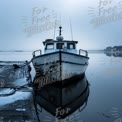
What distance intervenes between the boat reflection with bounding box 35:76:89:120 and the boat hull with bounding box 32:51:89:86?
66 cm

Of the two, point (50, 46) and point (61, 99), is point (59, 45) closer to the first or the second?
point (50, 46)

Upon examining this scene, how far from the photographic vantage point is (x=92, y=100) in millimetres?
14438

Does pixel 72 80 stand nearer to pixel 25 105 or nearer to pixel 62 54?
pixel 62 54

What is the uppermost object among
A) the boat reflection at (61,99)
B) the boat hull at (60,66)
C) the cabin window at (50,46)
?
the cabin window at (50,46)

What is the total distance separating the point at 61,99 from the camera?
14102mm

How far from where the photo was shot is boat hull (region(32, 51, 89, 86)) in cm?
1747

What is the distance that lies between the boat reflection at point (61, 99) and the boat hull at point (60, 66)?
2.16 ft

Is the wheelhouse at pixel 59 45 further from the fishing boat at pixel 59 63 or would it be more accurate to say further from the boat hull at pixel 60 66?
the boat hull at pixel 60 66

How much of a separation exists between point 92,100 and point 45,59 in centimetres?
595

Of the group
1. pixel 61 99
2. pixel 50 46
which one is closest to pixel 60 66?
pixel 61 99

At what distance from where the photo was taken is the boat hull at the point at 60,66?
688 inches

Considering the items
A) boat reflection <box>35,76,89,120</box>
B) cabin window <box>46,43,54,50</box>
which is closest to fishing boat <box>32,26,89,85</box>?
cabin window <box>46,43,54,50</box>

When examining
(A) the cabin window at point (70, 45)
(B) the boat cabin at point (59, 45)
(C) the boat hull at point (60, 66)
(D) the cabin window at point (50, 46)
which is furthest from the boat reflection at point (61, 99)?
(D) the cabin window at point (50, 46)

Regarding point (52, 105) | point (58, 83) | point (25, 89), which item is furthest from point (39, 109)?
point (58, 83)
